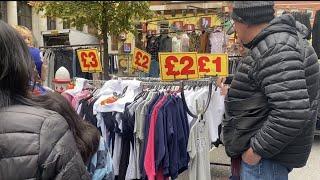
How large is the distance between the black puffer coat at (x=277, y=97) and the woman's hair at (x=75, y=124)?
81cm

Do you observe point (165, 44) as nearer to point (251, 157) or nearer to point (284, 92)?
point (251, 157)

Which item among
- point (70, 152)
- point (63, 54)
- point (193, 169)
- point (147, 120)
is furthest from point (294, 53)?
point (63, 54)

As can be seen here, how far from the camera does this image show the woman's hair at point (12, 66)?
50.9 inches

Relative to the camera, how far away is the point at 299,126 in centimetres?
195

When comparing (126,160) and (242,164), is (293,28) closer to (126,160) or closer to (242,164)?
(242,164)

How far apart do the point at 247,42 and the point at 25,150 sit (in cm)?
A: 128

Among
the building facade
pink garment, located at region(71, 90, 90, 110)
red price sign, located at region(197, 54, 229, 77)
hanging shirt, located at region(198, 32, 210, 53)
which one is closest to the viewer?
the building facade

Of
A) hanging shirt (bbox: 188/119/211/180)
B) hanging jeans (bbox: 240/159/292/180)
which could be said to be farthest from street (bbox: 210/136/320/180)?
hanging jeans (bbox: 240/159/292/180)

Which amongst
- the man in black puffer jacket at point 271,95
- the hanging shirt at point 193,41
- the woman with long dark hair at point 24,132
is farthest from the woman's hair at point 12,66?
the hanging shirt at point 193,41

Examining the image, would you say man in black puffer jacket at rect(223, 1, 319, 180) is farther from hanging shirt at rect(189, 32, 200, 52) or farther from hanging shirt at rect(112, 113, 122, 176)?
hanging shirt at rect(189, 32, 200, 52)

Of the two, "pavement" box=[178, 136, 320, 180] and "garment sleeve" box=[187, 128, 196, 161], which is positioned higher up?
"garment sleeve" box=[187, 128, 196, 161]

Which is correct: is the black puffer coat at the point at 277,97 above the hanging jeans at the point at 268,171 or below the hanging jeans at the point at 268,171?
above

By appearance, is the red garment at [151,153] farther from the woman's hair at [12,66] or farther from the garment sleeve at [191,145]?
the woman's hair at [12,66]

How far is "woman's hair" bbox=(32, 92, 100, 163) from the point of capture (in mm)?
1452
